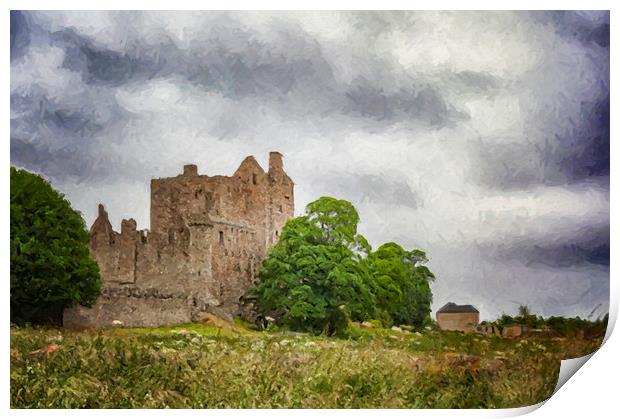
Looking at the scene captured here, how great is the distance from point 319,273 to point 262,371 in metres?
1.20

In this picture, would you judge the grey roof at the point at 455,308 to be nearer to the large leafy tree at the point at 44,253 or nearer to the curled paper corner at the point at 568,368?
the curled paper corner at the point at 568,368

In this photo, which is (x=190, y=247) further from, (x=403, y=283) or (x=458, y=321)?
(x=458, y=321)

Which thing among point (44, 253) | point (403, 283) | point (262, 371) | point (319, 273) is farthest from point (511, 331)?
point (44, 253)

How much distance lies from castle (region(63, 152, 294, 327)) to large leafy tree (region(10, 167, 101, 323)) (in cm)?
12

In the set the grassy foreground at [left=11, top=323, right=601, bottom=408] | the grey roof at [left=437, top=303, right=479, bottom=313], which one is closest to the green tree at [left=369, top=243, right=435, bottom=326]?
the grey roof at [left=437, top=303, right=479, bottom=313]

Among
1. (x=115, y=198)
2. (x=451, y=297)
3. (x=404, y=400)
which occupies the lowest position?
(x=404, y=400)

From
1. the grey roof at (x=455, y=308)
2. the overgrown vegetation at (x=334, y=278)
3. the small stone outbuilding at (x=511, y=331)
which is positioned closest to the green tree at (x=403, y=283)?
the overgrown vegetation at (x=334, y=278)

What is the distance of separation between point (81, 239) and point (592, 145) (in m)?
4.83

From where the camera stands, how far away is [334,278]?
35.4 feet

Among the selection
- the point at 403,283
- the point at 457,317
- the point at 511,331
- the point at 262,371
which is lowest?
the point at 262,371

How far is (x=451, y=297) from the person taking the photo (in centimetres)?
1058

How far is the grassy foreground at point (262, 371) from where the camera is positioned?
33.1 feet

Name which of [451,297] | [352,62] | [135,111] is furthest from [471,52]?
[135,111]
